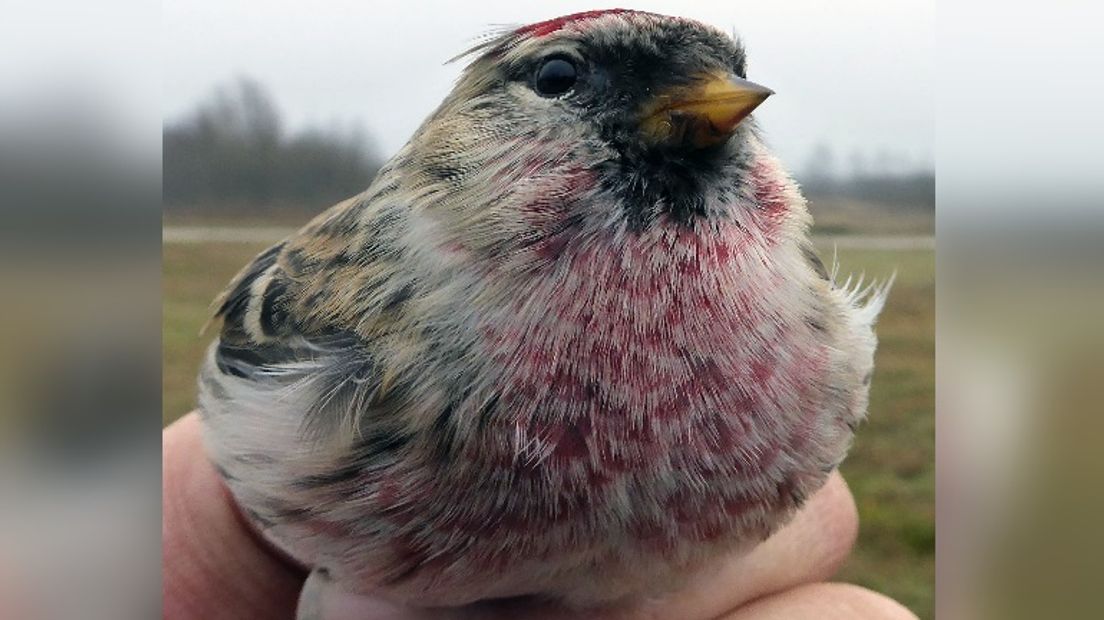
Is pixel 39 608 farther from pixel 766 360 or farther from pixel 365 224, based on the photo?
pixel 766 360

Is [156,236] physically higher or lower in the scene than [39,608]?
higher

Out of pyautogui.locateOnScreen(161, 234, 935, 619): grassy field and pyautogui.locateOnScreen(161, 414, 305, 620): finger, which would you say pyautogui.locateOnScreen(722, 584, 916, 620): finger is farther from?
pyautogui.locateOnScreen(161, 414, 305, 620): finger

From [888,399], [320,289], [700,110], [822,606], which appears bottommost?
[822,606]

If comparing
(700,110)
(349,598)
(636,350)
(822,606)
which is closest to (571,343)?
(636,350)

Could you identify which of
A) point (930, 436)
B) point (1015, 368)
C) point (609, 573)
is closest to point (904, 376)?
point (930, 436)

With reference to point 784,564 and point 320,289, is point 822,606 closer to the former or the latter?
point 784,564
